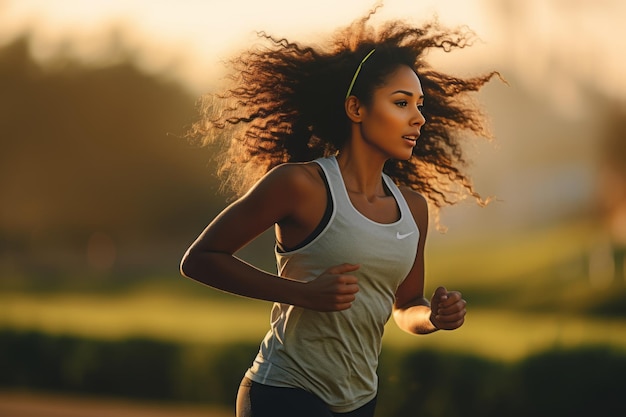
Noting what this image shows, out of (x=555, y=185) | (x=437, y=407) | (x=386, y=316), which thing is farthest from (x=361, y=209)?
(x=555, y=185)

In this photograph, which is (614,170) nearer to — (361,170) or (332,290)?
(361,170)

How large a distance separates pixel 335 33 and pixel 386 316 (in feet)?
3.35

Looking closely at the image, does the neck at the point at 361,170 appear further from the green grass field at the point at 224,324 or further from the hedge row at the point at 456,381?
the green grass field at the point at 224,324

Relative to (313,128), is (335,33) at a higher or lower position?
higher

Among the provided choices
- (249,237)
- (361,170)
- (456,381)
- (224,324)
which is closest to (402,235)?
(361,170)

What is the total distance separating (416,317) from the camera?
374 centimetres

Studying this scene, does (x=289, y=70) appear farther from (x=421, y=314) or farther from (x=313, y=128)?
(x=421, y=314)

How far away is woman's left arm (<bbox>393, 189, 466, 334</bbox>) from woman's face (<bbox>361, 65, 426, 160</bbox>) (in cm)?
25

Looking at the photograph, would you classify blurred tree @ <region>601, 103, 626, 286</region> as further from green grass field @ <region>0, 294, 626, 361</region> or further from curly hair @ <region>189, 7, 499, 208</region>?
curly hair @ <region>189, 7, 499, 208</region>

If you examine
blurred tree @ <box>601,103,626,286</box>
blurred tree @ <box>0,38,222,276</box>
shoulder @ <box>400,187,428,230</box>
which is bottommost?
shoulder @ <box>400,187,428,230</box>

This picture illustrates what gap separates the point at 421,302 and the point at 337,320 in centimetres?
54

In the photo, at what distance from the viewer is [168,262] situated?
52.4 feet

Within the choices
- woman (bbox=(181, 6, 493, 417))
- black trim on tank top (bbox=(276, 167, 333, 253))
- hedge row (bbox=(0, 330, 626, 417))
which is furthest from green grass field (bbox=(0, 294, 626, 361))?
black trim on tank top (bbox=(276, 167, 333, 253))

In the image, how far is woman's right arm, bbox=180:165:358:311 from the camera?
326cm
